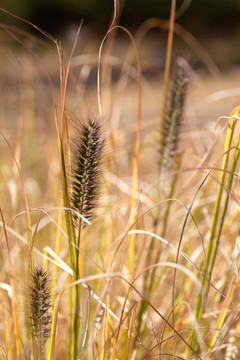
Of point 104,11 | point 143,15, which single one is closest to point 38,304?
point 104,11

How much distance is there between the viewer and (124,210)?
0.88 metres

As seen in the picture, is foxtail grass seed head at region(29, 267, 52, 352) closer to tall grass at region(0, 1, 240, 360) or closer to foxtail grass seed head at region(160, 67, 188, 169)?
tall grass at region(0, 1, 240, 360)

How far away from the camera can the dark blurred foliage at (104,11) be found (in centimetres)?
565

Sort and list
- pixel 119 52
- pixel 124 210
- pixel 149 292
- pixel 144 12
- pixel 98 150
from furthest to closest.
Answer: pixel 144 12
pixel 119 52
pixel 124 210
pixel 149 292
pixel 98 150

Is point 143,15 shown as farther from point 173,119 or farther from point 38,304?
point 38,304

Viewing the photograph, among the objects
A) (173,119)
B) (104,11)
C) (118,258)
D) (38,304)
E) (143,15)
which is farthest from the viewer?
(143,15)

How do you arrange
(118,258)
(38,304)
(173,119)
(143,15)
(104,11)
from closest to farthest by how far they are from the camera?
(38,304) → (173,119) → (118,258) → (104,11) → (143,15)

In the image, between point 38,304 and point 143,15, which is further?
point 143,15

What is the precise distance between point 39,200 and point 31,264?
749mm

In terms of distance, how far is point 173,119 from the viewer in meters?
0.63

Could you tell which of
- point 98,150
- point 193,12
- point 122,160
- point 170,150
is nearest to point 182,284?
point 170,150

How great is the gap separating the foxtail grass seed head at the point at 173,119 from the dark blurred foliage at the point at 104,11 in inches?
200

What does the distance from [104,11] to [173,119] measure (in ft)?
18.7

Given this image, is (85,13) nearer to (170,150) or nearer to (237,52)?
(237,52)
